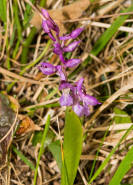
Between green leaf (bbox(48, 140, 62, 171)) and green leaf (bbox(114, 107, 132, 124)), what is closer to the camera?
green leaf (bbox(48, 140, 62, 171))

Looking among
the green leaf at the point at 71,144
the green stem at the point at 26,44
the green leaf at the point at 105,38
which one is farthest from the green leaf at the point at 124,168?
the green stem at the point at 26,44

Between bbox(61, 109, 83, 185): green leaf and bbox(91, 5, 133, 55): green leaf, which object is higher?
bbox(91, 5, 133, 55): green leaf

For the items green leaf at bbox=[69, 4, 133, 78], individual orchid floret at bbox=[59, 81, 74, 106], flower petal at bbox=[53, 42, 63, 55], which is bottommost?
individual orchid floret at bbox=[59, 81, 74, 106]

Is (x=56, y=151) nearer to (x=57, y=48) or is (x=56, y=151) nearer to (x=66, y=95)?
(x=66, y=95)

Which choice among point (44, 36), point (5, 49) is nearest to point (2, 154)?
point (5, 49)

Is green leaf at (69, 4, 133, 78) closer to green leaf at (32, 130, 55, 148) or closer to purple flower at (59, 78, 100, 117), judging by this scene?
green leaf at (32, 130, 55, 148)

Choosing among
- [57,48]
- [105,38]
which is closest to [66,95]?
[57,48]

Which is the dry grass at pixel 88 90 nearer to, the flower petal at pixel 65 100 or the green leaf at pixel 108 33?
the green leaf at pixel 108 33

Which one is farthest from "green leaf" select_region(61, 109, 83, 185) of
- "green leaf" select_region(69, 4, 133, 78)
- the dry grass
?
"green leaf" select_region(69, 4, 133, 78)
